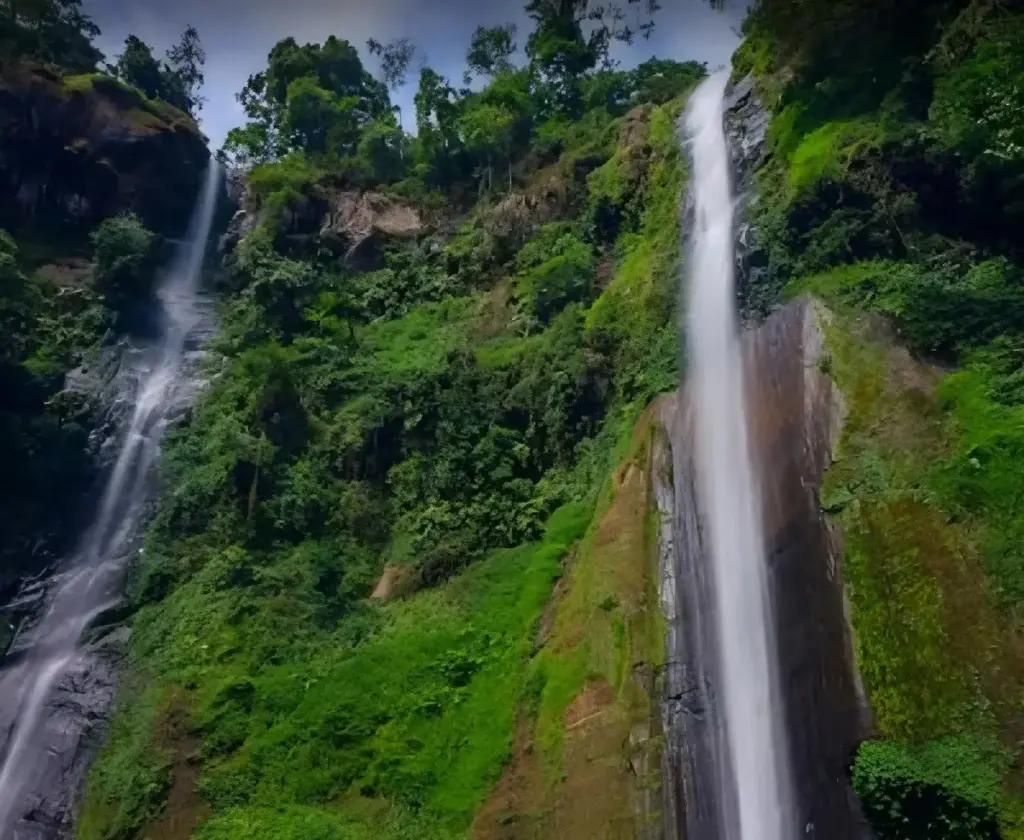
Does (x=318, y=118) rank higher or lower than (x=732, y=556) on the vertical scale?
higher

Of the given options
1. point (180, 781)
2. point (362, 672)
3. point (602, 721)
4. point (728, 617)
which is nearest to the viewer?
point (602, 721)

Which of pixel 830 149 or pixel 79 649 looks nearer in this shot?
pixel 830 149

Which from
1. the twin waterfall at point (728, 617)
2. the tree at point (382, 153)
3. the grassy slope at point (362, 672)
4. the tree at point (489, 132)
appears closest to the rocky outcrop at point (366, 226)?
the tree at point (382, 153)

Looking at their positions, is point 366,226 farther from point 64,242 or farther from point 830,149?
point 830,149

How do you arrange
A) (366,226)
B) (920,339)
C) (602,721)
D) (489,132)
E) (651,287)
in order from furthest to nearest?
(489,132) → (366,226) → (651,287) → (920,339) → (602,721)

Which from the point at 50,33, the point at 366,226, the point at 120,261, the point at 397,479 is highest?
the point at 50,33

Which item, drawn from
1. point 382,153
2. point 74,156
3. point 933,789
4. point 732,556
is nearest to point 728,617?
point 732,556

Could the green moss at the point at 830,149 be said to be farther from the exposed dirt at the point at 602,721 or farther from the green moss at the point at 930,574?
the exposed dirt at the point at 602,721

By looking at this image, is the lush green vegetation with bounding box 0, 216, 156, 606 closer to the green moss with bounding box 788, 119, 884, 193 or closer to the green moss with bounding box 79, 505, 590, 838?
the green moss with bounding box 79, 505, 590, 838
